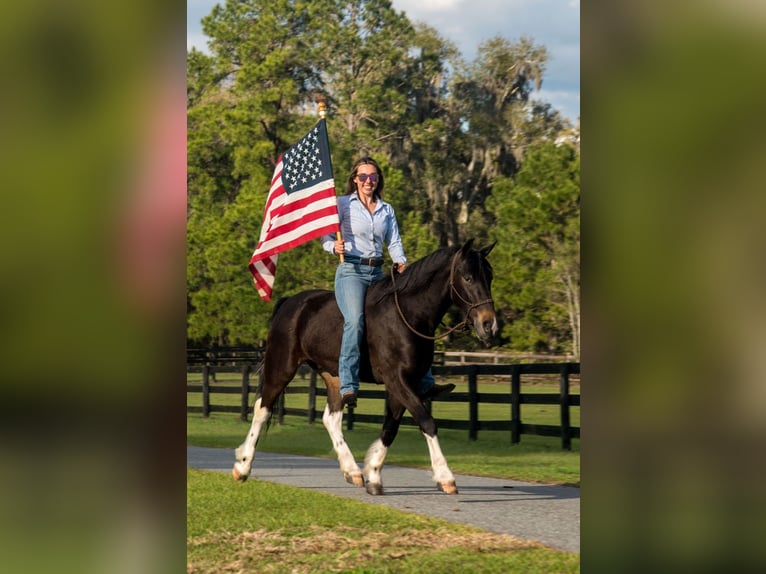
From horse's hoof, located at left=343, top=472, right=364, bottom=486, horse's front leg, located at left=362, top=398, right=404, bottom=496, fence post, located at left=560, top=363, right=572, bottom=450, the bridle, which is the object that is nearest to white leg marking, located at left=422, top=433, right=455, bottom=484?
horse's front leg, located at left=362, top=398, right=404, bottom=496

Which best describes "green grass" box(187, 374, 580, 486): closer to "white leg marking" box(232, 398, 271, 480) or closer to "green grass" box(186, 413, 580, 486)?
"green grass" box(186, 413, 580, 486)

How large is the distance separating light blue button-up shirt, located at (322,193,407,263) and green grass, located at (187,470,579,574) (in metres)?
2.32

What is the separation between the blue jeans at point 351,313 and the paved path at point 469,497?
896 millimetres

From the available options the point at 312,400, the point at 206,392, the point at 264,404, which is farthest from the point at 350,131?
the point at 264,404

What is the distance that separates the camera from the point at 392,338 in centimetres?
952

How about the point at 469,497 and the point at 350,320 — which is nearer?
the point at 469,497

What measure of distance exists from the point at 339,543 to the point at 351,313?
3.56 m

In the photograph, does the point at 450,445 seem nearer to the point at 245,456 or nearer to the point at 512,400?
the point at 512,400

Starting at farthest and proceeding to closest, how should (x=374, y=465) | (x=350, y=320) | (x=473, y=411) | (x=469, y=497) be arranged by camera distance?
(x=473, y=411) < (x=350, y=320) < (x=374, y=465) < (x=469, y=497)

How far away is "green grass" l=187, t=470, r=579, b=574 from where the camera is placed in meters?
5.55

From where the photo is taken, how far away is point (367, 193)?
9.88m
